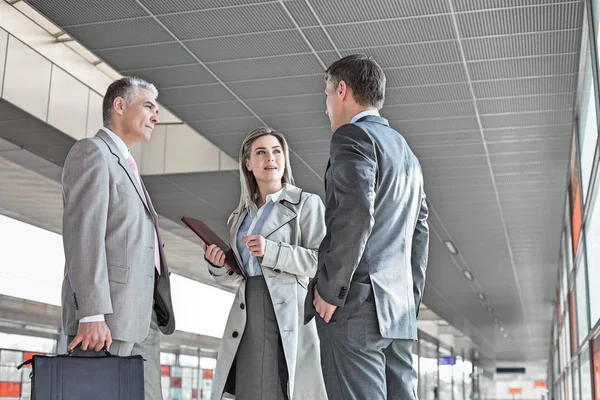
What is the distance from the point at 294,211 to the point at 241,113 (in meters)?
5.20

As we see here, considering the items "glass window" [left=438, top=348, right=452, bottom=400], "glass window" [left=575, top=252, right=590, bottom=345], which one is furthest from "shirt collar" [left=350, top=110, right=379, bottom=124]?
"glass window" [left=438, top=348, right=452, bottom=400]

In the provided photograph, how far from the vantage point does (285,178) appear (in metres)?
3.88

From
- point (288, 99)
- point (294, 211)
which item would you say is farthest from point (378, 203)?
point (288, 99)

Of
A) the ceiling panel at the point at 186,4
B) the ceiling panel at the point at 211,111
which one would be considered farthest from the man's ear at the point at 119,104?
the ceiling panel at the point at 211,111

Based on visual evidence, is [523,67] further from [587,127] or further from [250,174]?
[250,174]

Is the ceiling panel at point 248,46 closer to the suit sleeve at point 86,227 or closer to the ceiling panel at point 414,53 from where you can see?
the ceiling panel at point 414,53

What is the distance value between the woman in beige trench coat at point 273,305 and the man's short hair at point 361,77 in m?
0.74

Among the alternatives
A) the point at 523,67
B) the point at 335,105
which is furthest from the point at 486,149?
the point at 335,105

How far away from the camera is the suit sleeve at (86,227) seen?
9.75 feet

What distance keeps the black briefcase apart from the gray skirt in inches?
22.2

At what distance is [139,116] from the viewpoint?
3.54 m

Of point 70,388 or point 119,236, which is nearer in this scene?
point 70,388

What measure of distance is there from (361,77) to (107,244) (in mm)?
1207

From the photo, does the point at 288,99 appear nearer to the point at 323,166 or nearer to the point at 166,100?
the point at 166,100
